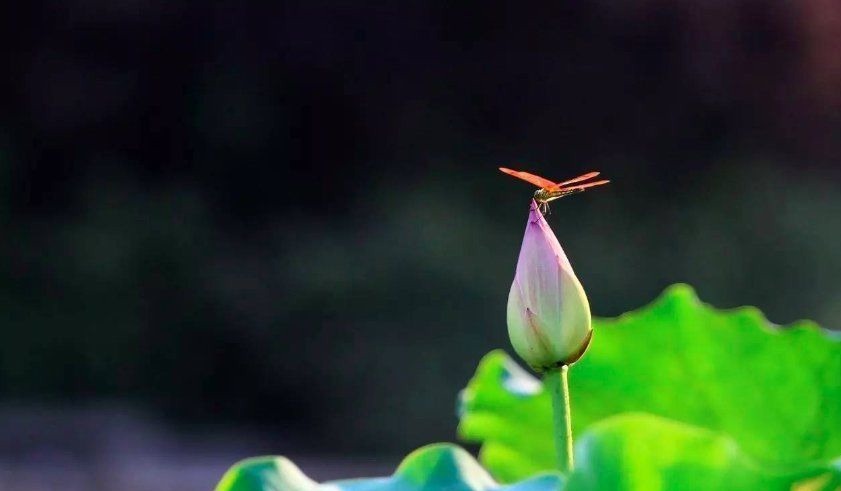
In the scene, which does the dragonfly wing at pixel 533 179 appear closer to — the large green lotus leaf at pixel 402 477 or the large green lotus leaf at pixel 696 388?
the large green lotus leaf at pixel 402 477

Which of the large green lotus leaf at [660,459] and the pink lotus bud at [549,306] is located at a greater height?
the pink lotus bud at [549,306]

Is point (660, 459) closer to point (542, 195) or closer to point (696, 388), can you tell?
point (542, 195)

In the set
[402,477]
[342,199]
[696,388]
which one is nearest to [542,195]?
[402,477]

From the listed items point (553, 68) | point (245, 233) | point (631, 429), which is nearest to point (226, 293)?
point (245, 233)

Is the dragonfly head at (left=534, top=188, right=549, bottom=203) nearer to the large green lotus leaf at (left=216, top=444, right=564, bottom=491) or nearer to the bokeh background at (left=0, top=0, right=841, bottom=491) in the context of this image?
the large green lotus leaf at (left=216, top=444, right=564, bottom=491)

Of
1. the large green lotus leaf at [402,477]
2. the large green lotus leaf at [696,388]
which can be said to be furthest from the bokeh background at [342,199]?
the large green lotus leaf at [402,477]

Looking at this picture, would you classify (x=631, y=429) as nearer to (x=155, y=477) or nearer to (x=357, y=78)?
(x=357, y=78)
